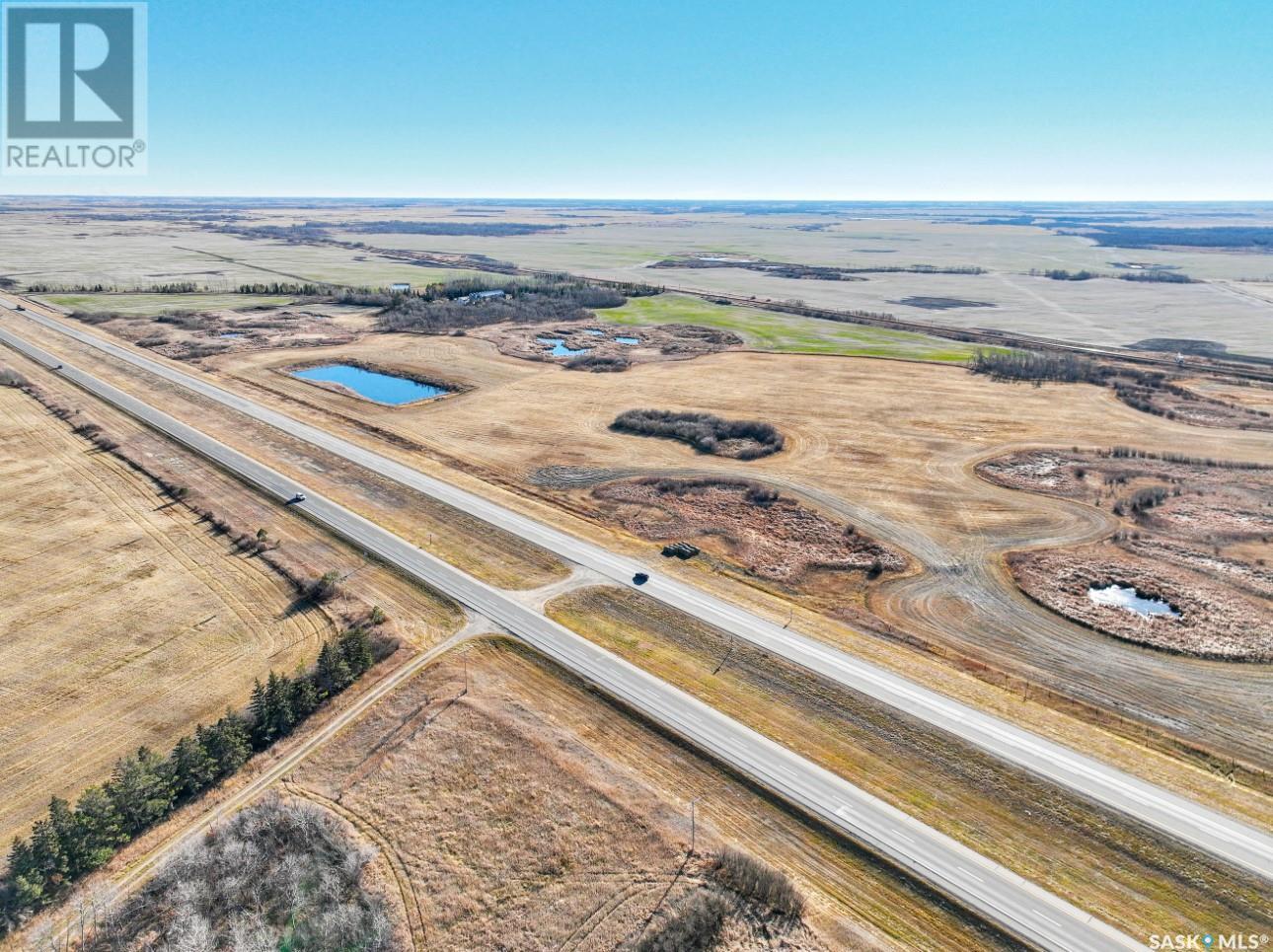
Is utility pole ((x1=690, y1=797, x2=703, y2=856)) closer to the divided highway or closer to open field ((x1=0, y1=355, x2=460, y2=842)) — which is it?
the divided highway

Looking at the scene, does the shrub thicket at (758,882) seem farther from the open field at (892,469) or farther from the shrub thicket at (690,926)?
the open field at (892,469)

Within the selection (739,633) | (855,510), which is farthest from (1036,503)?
(739,633)

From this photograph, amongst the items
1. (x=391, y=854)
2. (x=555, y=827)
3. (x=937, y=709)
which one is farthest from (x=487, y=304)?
(x=555, y=827)

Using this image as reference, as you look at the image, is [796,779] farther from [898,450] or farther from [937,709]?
[898,450]

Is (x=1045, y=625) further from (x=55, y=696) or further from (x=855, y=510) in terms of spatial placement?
(x=55, y=696)

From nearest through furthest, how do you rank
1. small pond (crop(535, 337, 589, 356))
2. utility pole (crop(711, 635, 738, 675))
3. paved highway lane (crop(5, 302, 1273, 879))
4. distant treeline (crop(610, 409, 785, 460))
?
paved highway lane (crop(5, 302, 1273, 879))
utility pole (crop(711, 635, 738, 675))
distant treeline (crop(610, 409, 785, 460))
small pond (crop(535, 337, 589, 356))

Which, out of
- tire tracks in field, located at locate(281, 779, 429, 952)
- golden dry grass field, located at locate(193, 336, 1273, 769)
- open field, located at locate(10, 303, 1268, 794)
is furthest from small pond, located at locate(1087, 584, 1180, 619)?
tire tracks in field, located at locate(281, 779, 429, 952)
